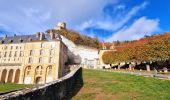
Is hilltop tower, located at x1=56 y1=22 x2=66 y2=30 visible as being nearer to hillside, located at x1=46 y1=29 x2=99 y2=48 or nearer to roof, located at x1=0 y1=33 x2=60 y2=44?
hillside, located at x1=46 y1=29 x2=99 y2=48

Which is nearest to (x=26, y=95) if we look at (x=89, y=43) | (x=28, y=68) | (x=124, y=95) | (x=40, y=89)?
(x=40, y=89)

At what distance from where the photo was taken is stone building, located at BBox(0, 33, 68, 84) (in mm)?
64750

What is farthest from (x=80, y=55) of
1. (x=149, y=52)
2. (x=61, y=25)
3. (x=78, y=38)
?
(x=149, y=52)

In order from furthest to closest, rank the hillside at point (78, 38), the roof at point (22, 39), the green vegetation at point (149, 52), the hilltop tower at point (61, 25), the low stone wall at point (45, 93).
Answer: the hilltop tower at point (61, 25) → the hillside at point (78, 38) → the roof at point (22, 39) → the green vegetation at point (149, 52) → the low stone wall at point (45, 93)

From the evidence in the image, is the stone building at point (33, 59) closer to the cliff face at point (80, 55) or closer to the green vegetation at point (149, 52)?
the cliff face at point (80, 55)

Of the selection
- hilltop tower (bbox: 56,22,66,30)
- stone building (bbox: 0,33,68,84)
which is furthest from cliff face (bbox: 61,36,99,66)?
hilltop tower (bbox: 56,22,66,30)

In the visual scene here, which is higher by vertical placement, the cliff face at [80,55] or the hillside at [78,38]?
the hillside at [78,38]

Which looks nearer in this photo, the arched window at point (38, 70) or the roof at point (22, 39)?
the arched window at point (38, 70)

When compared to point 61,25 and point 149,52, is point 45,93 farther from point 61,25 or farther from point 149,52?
point 61,25

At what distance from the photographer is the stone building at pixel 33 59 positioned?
6475 cm

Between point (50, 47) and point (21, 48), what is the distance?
547 inches

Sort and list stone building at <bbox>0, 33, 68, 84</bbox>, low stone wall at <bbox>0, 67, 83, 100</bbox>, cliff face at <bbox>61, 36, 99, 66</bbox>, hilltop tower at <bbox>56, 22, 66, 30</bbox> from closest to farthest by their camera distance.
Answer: low stone wall at <bbox>0, 67, 83, 100</bbox>, stone building at <bbox>0, 33, 68, 84</bbox>, cliff face at <bbox>61, 36, 99, 66</bbox>, hilltop tower at <bbox>56, 22, 66, 30</bbox>

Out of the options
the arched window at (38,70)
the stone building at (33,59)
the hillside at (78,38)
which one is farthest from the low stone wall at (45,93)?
the hillside at (78,38)

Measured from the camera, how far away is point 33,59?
67.4m
